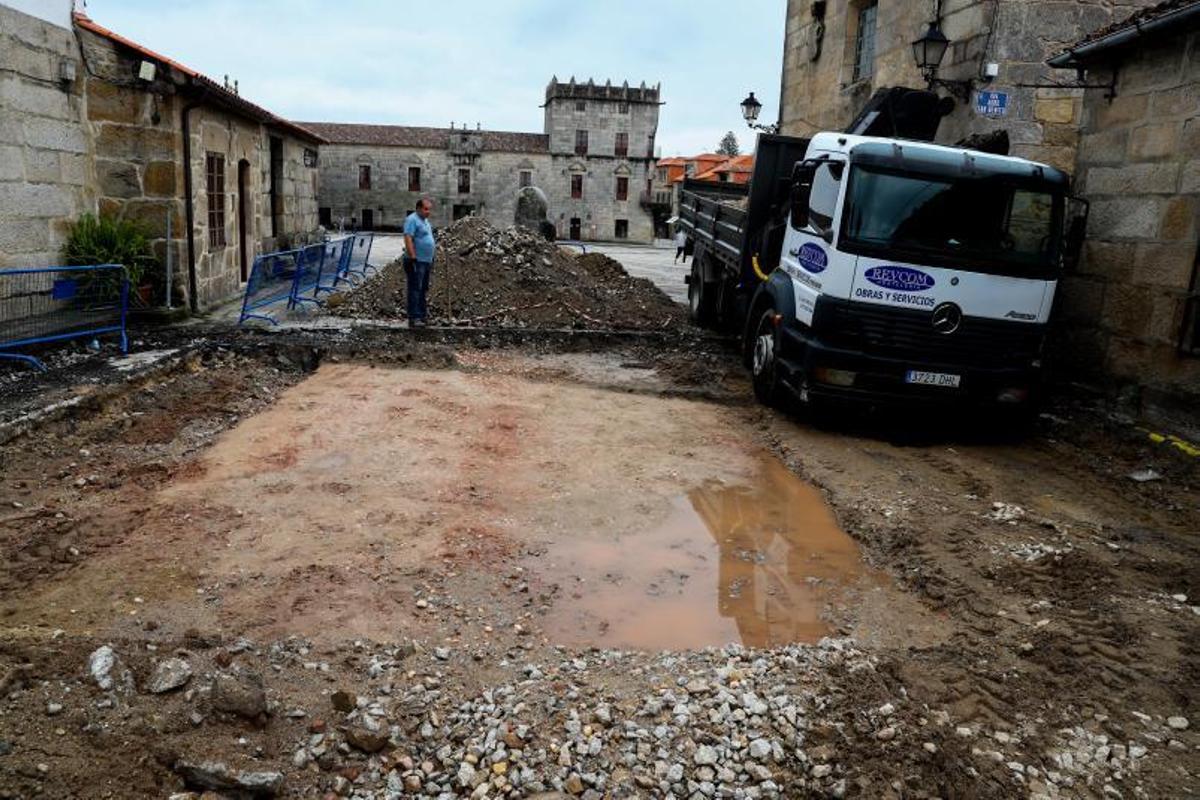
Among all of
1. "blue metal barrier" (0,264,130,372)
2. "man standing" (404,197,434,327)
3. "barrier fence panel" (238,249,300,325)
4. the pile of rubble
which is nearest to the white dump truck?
the pile of rubble

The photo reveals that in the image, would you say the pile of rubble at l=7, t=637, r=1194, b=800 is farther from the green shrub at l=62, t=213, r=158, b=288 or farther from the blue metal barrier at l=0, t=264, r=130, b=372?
the green shrub at l=62, t=213, r=158, b=288

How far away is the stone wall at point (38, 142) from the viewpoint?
948 cm

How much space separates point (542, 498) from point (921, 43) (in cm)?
893

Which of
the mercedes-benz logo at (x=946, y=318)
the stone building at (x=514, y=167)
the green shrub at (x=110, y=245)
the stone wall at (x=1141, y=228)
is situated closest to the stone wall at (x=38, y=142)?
the green shrub at (x=110, y=245)

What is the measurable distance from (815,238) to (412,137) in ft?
171

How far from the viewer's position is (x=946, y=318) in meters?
7.70

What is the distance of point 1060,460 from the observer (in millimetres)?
7883

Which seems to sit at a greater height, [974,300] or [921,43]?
[921,43]

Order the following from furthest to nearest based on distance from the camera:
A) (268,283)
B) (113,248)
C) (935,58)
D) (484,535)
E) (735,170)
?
(735,170) → (268,283) → (935,58) → (113,248) → (484,535)

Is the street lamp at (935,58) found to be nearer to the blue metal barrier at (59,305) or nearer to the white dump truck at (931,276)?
the white dump truck at (931,276)

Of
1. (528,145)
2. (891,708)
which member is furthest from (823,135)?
(528,145)

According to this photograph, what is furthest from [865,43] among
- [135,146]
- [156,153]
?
[135,146]

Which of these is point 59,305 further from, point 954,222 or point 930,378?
point 954,222

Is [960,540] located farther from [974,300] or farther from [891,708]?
[974,300]
